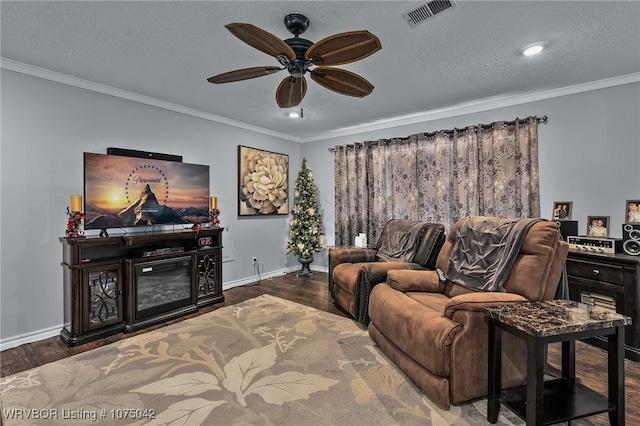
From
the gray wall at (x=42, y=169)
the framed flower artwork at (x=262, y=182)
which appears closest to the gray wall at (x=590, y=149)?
the framed flower artwork at (x=262, y=182)

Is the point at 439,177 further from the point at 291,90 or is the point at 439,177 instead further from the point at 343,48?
the point at 343,48

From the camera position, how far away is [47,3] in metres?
2.00

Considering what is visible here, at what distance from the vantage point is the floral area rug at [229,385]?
1.89 meters

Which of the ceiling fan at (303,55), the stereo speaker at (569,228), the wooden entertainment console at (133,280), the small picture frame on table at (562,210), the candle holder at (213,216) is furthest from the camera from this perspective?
the candle holder at (213,216)

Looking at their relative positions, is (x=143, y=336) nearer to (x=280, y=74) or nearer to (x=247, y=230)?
(x=247, y=230)

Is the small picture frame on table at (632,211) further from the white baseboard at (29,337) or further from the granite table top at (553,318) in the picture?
the white baseboard at (29,337)

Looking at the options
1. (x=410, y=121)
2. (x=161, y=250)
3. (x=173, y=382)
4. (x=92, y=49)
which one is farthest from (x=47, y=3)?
(x=410, y=121)

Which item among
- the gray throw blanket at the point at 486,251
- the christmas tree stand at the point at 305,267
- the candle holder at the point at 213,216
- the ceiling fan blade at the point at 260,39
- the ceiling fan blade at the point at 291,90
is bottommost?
the christmas tree stand at the point at 305,267

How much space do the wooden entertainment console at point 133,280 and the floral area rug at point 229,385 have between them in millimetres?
339

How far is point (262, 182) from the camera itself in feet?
17.6

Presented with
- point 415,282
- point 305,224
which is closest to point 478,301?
point 415,282

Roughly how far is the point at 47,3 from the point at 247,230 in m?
3.64

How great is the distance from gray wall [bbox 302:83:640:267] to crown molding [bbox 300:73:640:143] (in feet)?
0.18

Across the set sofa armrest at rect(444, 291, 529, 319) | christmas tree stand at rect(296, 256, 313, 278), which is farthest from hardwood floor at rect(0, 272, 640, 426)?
christmas tree stand at rect(296, 256, 313, 278)
